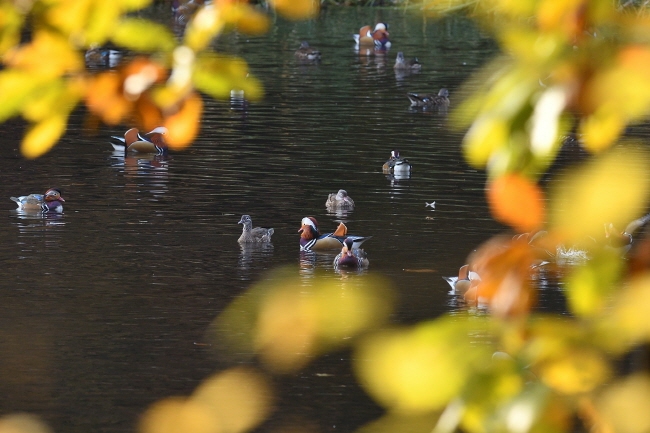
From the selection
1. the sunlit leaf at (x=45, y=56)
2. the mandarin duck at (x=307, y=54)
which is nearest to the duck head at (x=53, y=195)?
the sunlit leaf at (x=45, y=56)

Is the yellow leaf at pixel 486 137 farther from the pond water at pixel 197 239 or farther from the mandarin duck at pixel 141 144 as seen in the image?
the mandarin duck at pixel 141 144

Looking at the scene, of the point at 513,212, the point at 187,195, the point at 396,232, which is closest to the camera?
the point at 513,212

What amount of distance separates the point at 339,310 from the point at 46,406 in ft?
24.6

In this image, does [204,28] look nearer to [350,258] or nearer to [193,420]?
[193,420]

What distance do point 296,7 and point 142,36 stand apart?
0.77 feet

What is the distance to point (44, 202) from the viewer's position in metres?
15.4

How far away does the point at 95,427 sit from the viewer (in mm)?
8500

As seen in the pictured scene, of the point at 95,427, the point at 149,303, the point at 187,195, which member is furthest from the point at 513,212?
the point at 187,195

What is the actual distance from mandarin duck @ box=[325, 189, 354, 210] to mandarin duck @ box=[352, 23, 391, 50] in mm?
20967

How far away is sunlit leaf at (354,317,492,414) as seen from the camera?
1.44 metres

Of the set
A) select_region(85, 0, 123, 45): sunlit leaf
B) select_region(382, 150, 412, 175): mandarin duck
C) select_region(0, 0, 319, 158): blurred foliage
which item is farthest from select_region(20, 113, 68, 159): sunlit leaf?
select_region(382, 150, 412, 175): mandarin duck

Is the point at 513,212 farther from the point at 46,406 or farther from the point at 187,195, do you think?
the point at 187,195

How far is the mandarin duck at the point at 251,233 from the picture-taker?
1391 centimetres

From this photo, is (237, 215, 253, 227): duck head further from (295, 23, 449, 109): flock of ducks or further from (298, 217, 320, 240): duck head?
(295, 23, 449, 109): flock of ducks
